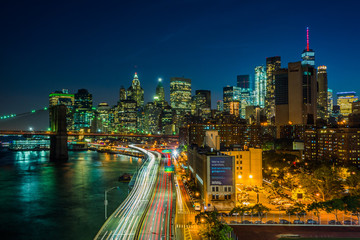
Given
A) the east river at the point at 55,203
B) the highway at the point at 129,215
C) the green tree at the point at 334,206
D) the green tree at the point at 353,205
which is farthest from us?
the east river at the point at 55,203

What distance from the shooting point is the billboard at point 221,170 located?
43.2 meters

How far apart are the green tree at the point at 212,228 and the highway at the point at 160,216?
3.18 m

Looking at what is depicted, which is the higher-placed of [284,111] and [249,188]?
[284,111]

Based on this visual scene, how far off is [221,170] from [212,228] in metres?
14.2

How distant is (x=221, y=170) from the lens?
43469 millimetres

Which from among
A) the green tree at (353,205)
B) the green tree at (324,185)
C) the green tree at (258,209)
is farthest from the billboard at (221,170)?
the green tree at (353,205)

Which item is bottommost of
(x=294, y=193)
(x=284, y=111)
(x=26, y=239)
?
(x=26, y=239)

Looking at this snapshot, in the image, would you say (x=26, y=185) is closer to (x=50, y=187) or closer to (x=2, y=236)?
(x=50, y=187)

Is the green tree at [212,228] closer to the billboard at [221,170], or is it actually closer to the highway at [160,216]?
the highway at [160,216]

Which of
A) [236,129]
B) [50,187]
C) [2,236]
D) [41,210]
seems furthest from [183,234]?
[236,129]

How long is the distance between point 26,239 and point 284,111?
179832 millimetres

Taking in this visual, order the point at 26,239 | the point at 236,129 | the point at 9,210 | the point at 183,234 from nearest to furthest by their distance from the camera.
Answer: the point at 183,234, the point at 26,239, the point at 9,210, the point at 236,129

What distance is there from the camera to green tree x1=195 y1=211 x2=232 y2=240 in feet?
93.5

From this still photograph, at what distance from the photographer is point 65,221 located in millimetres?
43531
